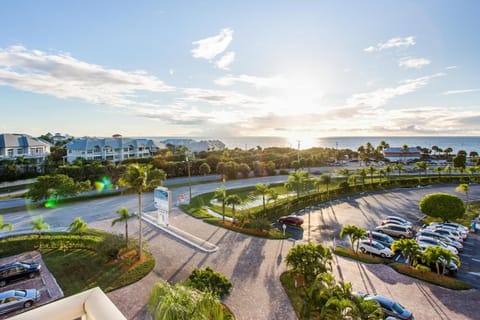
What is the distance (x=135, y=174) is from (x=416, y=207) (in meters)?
30.2

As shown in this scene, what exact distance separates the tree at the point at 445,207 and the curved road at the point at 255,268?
12.1 feet

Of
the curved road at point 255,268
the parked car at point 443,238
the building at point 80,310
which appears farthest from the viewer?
the parked car at point 443,238

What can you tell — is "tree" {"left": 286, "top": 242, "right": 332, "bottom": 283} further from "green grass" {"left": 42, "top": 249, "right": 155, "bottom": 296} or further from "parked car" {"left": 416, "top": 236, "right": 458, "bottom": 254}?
"parked car" {"left": 416, "top": 236, "right": 458, "bottom": 254}

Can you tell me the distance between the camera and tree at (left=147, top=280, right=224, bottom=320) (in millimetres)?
5234

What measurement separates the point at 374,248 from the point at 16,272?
21.6 meters

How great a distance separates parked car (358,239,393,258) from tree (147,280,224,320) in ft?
47.8

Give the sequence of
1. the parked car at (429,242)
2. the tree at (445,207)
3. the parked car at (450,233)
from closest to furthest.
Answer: the parked car at (429,242) < the parked car at (450,233) < the tree at (445,207)

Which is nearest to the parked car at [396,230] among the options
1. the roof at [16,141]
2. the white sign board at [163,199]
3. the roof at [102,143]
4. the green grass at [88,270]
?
the white sign board at [163,199]

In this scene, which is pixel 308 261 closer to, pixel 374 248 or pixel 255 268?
pixel 255 268

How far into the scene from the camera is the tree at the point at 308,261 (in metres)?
11.9

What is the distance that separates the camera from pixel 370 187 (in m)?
37.1

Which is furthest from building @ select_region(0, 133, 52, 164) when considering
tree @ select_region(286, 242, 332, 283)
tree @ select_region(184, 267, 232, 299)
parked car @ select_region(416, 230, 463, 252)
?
parked car @ select_region(416, 230, 463, 252)

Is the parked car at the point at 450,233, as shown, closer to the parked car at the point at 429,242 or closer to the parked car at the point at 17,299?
the parked car at the point at 429,242

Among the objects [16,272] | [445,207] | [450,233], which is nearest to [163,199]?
[16,272]
